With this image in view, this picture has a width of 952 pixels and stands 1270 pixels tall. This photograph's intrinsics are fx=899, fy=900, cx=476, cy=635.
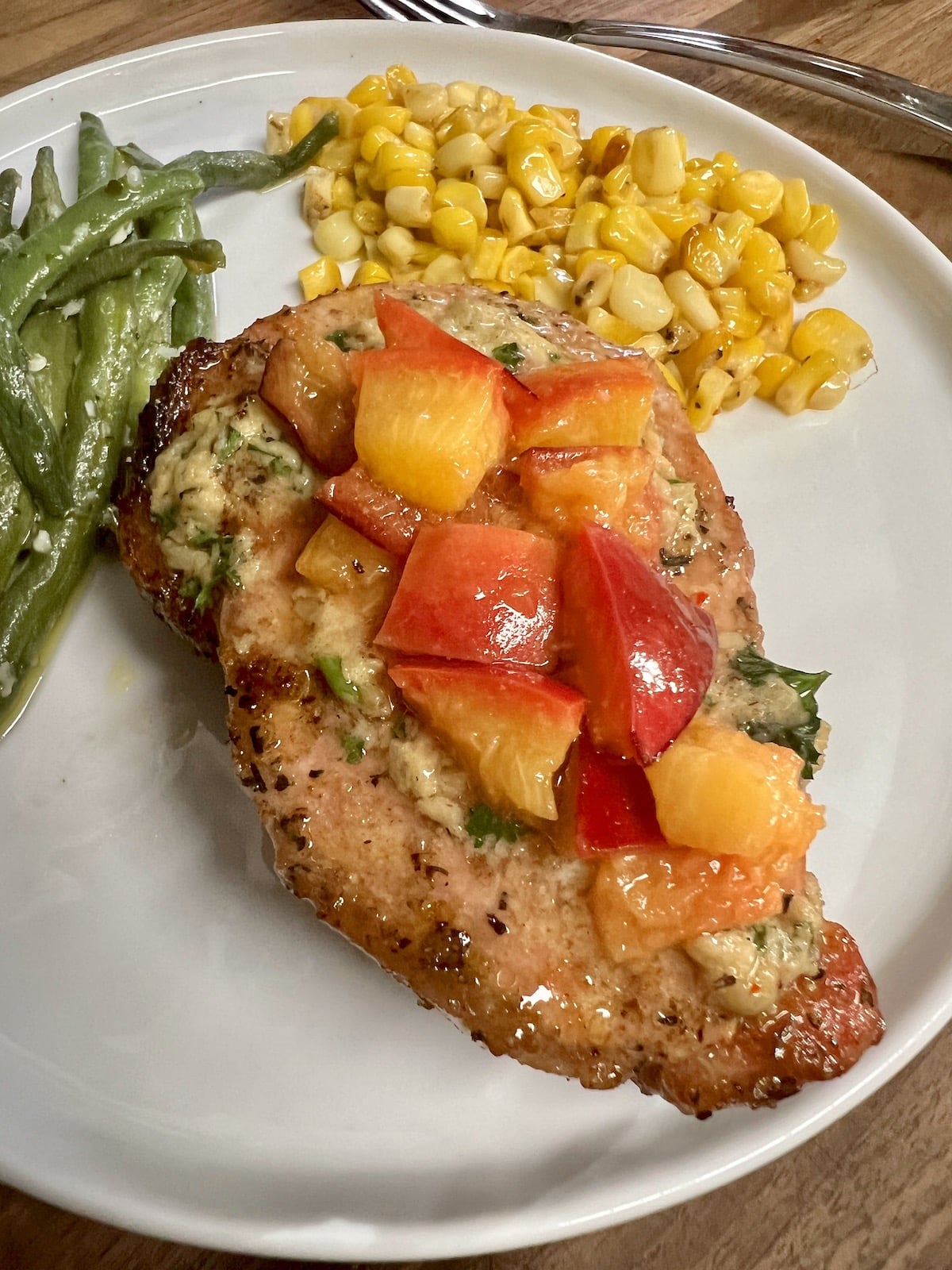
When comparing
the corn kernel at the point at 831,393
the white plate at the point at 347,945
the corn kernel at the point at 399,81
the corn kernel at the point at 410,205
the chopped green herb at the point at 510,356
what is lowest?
the white plate at the point at 347,945

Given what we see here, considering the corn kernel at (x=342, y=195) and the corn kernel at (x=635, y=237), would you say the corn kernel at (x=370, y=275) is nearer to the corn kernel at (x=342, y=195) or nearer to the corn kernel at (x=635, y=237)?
the corn kernel at (x=342, y=195)

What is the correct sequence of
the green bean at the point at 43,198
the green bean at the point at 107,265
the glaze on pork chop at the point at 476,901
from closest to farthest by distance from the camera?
the glaze on pork chop at the point at 476,901 < the green bean at the point at 107,265 < the green bean at the point at 43,198

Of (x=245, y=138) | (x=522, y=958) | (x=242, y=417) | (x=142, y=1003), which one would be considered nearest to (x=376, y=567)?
(x=242, y=417)

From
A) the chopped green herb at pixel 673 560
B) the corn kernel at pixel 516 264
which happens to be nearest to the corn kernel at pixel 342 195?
the corn kernel at pixel 516 264

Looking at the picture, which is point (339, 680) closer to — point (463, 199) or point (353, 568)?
point (353, 568)

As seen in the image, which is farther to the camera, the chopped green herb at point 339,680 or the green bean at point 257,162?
the green bean at point 257,162

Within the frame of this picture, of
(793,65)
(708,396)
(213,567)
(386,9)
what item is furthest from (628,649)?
(386,9)
